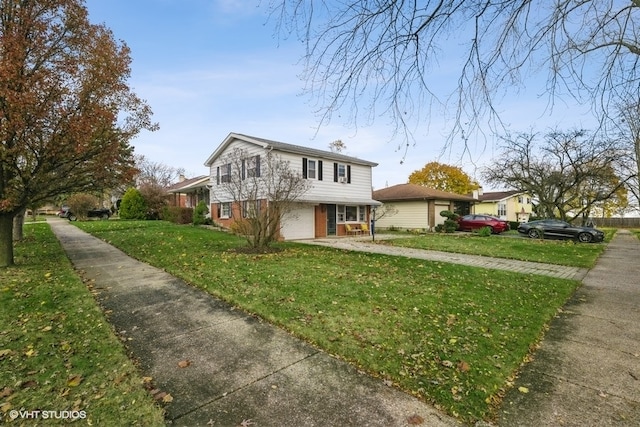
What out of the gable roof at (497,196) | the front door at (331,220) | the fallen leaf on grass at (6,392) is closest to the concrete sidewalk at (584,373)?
the fallen leaf on grass at (6,392)

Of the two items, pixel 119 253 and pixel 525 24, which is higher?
pixel 525 24

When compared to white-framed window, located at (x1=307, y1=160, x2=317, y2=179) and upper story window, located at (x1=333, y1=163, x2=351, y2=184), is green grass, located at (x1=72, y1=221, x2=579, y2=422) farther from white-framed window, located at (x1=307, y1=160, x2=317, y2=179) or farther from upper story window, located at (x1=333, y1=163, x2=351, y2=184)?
upper story window, located at (x1=333, y1=163, x2=351, y2=184)

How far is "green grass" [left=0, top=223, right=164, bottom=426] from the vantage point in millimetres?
2637

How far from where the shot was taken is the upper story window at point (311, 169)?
728 inches

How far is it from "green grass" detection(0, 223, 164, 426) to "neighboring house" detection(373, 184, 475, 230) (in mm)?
23632

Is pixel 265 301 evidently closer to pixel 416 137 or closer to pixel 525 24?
pixel 416 137

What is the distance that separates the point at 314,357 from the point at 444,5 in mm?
3969

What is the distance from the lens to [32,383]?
9.77 ft

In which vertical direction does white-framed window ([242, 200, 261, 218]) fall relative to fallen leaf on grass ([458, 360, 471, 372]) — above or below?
above

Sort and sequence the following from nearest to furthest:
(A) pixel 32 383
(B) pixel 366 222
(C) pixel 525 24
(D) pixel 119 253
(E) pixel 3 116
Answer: (A) pixel 32 383 → (C) pixel 525 24 → (E) pixel 3 116 → (D) pixel 119 253 → (B) pixel 366 222

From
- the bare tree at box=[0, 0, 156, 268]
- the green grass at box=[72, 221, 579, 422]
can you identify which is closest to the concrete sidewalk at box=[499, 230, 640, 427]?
the green grass at box=[72, 221, 579, 422]

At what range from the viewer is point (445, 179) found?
45.0 meters

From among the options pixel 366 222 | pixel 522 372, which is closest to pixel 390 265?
pixel 522 372

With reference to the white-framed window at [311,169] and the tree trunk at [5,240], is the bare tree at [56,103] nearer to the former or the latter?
the tree trunk at [5,240]
